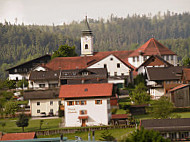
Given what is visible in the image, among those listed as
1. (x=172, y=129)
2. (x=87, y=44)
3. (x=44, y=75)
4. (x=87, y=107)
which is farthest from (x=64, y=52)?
(x=172, y=129)

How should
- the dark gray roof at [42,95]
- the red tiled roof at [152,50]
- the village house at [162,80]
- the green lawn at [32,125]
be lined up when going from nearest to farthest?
1. the green lawn at [32,125]
2. the dark gray roof at [42,95]
3. the village house at [162,80]
4. the red tiled roof at [152,50]

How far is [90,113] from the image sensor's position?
5400cm

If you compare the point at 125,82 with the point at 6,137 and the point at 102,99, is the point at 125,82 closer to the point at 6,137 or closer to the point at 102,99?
the point at 102,99

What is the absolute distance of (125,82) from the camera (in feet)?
247

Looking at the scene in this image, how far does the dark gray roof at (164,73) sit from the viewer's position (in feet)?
226

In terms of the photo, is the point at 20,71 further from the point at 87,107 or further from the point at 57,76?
the point at 87,107

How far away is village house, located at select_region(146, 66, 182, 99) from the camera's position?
221ft

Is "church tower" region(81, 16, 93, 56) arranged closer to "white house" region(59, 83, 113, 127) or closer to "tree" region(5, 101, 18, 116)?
"tree" region(5, 101, 18, 116)

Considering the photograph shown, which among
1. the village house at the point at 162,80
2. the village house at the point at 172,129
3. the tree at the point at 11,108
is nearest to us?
the village house at the point at 172,129

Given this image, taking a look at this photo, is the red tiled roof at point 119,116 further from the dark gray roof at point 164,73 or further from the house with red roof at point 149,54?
the house with red roof at point 149,54

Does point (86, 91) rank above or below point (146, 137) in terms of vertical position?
above

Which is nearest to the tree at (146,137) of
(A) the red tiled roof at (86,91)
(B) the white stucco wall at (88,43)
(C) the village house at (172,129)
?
(C) the village house at (172,129)

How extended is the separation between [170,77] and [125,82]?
29.3ft

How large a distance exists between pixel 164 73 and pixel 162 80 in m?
1.90
